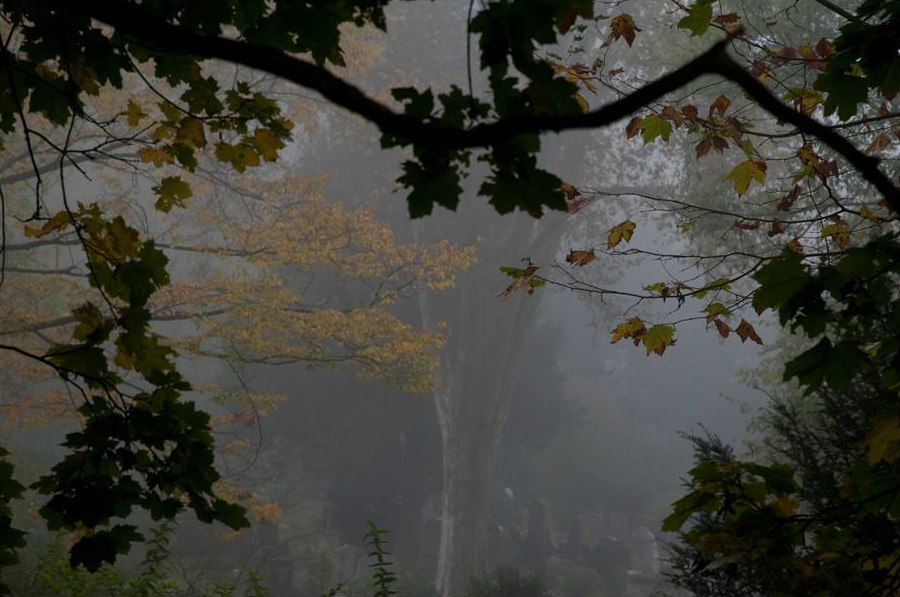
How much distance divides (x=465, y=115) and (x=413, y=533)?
857 inches

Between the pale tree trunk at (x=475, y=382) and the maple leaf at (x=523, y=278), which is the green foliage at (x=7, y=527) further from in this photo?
the pale tree trunk at (x=475, y=382)

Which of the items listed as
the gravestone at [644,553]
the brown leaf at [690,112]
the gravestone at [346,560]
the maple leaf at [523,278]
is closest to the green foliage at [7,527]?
the maple leaf at [523,278]

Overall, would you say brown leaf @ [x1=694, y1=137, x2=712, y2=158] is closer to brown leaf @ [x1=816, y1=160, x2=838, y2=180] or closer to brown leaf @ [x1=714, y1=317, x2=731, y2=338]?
brown leaf @ [x1=816, y1=160, x2=838, y2=180]

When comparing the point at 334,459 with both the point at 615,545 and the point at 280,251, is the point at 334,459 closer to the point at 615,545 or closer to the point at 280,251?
the point at 615,545

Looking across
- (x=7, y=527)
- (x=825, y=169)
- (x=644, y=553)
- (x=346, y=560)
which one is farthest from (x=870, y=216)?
(x=644, y=553)

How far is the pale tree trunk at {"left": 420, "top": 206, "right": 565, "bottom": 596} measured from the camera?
16828 millimetres

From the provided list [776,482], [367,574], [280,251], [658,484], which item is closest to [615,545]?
[367,574]

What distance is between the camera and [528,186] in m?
1.35

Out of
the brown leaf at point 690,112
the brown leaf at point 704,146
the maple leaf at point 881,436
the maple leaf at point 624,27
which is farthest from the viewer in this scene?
the brown leaf at point 704,146

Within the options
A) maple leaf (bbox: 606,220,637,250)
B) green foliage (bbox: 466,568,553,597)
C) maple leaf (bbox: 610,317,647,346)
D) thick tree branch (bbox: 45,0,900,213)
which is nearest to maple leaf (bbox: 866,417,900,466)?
thick tree branch (bbox: 45,0,900,213)

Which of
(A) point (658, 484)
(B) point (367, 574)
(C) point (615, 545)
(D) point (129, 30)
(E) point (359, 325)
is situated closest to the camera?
(D) point (129, 30)

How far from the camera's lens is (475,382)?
58.1ft

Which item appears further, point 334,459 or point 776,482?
point 334,459

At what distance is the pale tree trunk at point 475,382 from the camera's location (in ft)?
55.2
